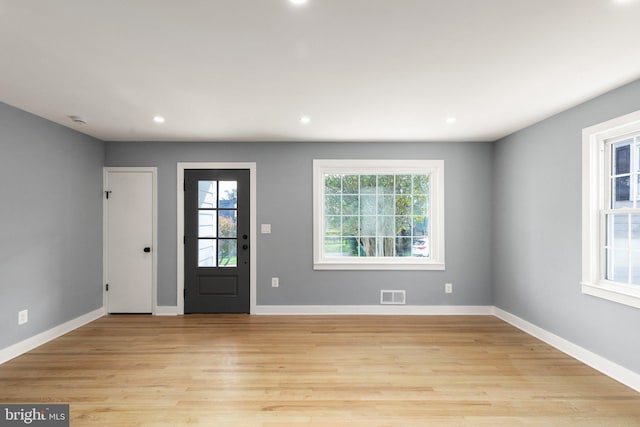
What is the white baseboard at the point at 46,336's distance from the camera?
127 inches

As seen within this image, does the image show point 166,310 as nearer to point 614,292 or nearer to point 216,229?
point 216,229

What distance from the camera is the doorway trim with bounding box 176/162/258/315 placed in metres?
4.73

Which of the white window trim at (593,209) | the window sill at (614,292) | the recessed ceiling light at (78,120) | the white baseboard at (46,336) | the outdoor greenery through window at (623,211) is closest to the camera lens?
the window sill at (614,292)

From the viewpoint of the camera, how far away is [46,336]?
3684mm

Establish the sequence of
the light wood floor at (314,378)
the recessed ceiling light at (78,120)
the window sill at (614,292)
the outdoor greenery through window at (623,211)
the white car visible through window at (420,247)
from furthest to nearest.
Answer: the white car visible through window at (420,247) < the recessed ceiling light at (78,120) < the outdoor greenery through window at (623,211) < the window sill at (614,292) < the light wood floor at (314,378)

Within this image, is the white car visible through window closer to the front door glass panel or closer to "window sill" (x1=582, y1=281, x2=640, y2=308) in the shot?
"window sill" (x1=582, y1=281, x2=640, y2=308)

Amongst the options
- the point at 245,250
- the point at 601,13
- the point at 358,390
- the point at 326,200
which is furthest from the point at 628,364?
the point at 245,250

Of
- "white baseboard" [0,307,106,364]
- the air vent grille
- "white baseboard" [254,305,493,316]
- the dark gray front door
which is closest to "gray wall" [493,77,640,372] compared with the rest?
"white baseboard" [254,305,493,316]

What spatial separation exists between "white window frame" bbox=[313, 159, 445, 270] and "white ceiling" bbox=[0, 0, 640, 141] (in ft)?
3.40

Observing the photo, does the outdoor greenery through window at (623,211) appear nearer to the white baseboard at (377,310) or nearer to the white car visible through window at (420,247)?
the white baseboard at (377,310)

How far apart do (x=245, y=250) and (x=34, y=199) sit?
2.37 m

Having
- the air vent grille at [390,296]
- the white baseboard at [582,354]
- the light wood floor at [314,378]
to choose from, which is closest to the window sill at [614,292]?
the white baseboard at [582,354]

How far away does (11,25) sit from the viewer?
190 centimetres

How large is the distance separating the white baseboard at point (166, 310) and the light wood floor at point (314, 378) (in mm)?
551
